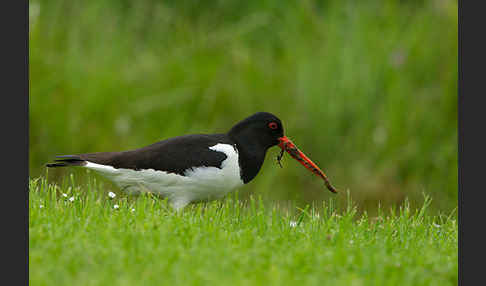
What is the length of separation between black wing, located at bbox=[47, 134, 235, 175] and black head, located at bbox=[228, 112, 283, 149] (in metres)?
0.37

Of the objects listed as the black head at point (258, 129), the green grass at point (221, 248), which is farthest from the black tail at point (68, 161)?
the black head at point (258, 129)

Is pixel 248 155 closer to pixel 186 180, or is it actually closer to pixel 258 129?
pixel 258 129

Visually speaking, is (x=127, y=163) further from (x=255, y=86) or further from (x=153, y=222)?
(x=255, y=86)

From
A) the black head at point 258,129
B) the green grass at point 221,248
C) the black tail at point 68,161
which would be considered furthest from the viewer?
the black head at point 258,129

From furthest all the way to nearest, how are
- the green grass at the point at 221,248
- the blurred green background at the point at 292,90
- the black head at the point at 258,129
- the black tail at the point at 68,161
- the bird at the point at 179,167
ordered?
1. the blurred green background at the point at 292,90
2. the black head at the point at 258,129
3. the black tail at the point at 68,161
4. the bird at the point at 179,167
5. the green grass at the point at 221,248

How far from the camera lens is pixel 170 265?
184 inches

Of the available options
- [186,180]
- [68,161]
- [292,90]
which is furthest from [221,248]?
[292,90]

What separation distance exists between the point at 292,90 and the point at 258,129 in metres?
4.85

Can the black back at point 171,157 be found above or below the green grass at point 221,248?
above

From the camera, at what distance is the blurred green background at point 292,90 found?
11117mm

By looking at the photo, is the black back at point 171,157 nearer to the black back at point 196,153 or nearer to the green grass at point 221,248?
the black back at point 196,153

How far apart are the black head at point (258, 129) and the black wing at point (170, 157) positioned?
1.23 feet

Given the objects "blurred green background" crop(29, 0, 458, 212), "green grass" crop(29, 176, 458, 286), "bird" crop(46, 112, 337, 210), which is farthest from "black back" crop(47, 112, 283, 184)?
"blurred green background" crop(29, 0, 458, 212)

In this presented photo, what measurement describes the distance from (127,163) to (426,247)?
299 cm
